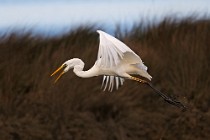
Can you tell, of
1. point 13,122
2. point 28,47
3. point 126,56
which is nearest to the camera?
point 126,56

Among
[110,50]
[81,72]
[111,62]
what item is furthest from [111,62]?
[81,72]

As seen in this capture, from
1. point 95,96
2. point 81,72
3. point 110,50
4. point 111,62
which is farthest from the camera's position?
point 95,96

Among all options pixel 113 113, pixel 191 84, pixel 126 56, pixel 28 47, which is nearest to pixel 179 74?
pixel 191 84

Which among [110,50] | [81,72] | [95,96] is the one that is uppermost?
[110,50]

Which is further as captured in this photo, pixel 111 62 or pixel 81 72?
pixel 81 72

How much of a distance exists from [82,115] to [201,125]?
1.60 metres

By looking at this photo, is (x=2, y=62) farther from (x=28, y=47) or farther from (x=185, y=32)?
(x=185, y=32)

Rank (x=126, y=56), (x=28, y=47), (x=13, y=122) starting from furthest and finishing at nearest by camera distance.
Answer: (x=28, y=47)
(x=13, y=122)
(x=126, y=56)

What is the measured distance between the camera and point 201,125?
14.1 meters

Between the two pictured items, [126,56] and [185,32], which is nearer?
[126,56]

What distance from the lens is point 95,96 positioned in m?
13.8

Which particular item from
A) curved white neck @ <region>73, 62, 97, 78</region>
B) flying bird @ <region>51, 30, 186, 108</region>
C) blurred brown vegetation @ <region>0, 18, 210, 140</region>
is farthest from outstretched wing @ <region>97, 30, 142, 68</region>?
blurred brown vegetation @ <region>0, 18, 210, 140</region>

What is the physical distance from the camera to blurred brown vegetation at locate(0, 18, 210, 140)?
1355 cm

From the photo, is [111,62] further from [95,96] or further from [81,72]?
[95,96]
